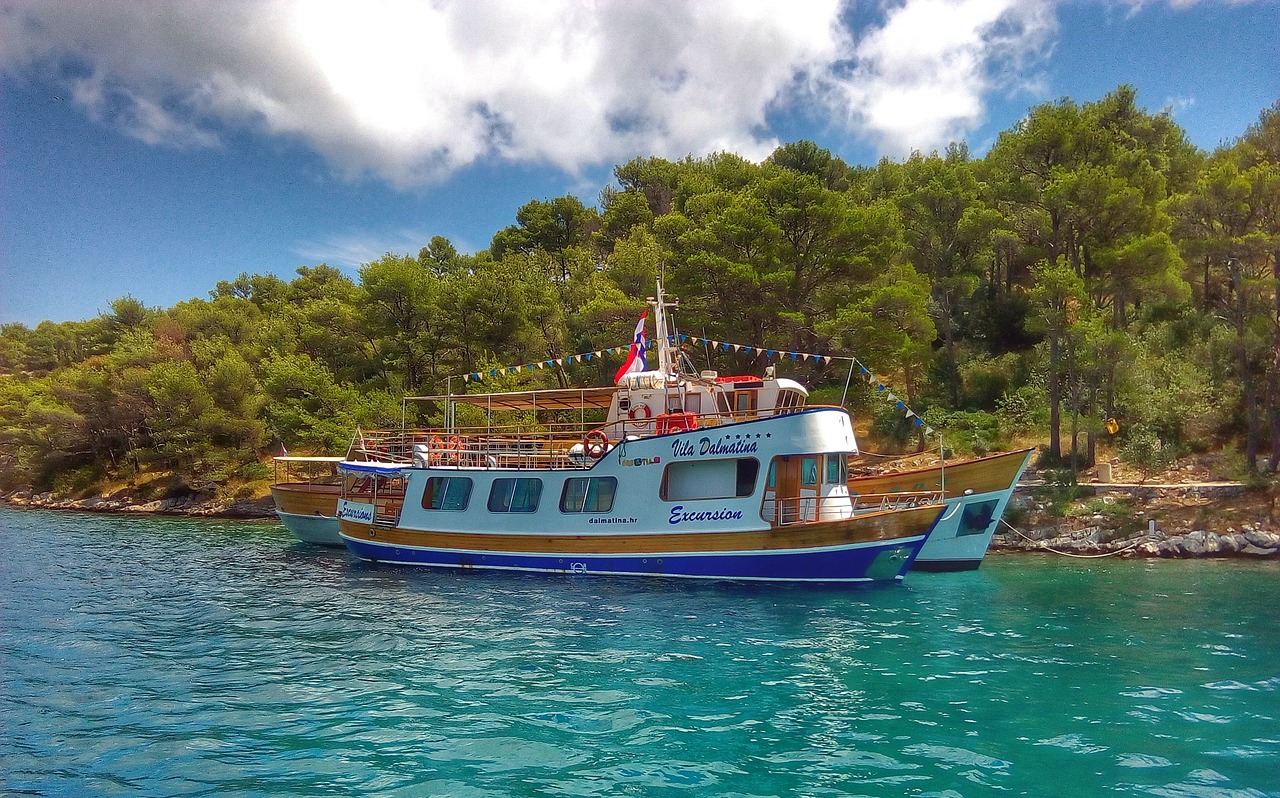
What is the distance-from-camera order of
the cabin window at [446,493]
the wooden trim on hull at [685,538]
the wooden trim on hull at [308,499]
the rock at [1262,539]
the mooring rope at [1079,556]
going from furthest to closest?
the wooden trim on hull at [308,499] → the mooring rope at [1079,556] → the cabin window at [446,493] → the rock at [1262,539] → the wooden trim on hull at [685,538]

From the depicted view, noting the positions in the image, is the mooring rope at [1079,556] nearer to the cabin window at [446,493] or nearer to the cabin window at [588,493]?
the cabin window at [588,493]

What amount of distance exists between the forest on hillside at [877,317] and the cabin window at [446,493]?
4113 mm

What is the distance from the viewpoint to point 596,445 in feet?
64.4

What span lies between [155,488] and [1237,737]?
170 feet

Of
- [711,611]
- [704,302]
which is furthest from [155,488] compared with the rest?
[711,611]

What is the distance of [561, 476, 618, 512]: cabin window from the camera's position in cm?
1870

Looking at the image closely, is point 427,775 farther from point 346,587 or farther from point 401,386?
point 401,386

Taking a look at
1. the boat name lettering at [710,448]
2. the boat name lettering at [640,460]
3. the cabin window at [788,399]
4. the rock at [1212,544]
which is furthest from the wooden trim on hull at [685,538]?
the rock at [1212,544]

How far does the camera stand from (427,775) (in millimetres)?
7410

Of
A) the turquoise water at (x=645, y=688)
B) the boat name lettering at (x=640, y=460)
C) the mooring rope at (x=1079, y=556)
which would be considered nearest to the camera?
the turquoise water at (x=645, y=688)

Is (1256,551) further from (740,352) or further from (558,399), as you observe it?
(740,352)

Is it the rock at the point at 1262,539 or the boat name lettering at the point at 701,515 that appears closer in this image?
the boat name lettering at the point at 701,515

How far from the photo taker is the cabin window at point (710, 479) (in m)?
17.4

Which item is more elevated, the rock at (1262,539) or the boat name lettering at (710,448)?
the boat name lettering at (710,448)
